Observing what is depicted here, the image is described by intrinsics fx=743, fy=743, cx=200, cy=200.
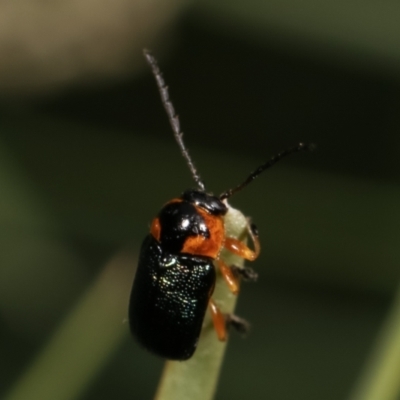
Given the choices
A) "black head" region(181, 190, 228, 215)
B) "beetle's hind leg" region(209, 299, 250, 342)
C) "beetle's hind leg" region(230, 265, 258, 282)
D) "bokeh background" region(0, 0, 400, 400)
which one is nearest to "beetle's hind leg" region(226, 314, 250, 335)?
"beetle's hind leg" region(209, 299, 250, 342)

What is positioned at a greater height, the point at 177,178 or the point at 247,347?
the point at 177,178

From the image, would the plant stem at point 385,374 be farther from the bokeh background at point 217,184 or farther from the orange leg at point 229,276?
the bokeh background at point 217,184

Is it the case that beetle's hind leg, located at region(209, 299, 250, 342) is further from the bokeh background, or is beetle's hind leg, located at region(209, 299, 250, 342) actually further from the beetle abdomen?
the bokeh background

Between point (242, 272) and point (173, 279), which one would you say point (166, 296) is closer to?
point (173, 279)

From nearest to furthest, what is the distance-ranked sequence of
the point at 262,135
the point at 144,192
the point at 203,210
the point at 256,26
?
the point at 203,210, the point at 144,192, the point at 256,26, the point at 262,135

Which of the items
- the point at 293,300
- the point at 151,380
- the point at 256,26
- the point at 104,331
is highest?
the point at 256,26

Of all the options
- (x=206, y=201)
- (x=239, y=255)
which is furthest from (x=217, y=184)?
(x=239, y=255)

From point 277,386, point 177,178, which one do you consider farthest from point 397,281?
point 177,178

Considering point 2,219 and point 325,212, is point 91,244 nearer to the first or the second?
point 2,219
